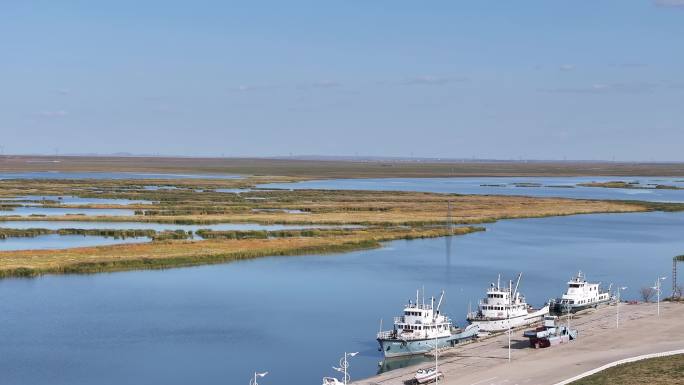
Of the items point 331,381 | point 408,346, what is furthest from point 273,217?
point 331,381

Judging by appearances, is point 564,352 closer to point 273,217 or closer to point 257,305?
point 257,305

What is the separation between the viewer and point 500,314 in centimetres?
6462

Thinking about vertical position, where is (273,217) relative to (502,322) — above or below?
above

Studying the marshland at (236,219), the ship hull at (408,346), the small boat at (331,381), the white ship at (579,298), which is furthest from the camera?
the marshland at (236,219)

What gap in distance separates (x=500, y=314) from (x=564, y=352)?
884 centimetres

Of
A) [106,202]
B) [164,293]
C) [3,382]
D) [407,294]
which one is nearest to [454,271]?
[407,294]

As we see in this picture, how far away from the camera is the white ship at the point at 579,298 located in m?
71.9

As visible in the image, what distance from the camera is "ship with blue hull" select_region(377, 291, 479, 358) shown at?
5638 centimetres

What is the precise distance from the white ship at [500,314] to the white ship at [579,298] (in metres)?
5.46

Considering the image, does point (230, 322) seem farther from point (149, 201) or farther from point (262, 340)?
point (149, 201)

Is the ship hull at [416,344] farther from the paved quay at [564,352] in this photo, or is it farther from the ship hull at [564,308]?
the ship hull at [564,308]

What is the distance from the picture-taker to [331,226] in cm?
12619

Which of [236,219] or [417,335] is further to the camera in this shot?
[236,219]

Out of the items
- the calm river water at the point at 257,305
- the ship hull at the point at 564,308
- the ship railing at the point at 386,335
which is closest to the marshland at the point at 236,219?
the calm river water at the point at 257,305
